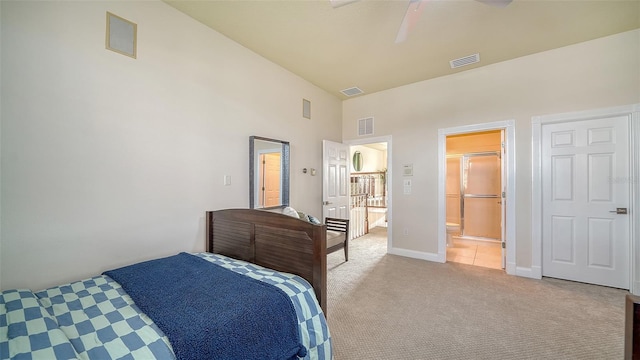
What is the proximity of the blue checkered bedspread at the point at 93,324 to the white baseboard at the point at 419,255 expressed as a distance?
9.43 feet

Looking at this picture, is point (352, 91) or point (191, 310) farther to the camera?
point (352, 91)

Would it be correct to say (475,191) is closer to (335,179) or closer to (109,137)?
(335,179)

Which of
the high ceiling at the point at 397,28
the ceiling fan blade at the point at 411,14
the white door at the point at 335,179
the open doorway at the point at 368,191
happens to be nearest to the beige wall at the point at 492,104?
the high ceiling at the point at 397,28

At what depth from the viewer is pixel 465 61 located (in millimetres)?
3205

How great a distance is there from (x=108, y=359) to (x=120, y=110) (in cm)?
179

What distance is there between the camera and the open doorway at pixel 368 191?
5484 mm

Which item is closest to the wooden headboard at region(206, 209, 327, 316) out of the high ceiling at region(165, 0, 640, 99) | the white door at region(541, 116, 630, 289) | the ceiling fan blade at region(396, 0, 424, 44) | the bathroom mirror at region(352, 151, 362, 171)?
the ceiling fan blade at region(396, 0, 424, 44)

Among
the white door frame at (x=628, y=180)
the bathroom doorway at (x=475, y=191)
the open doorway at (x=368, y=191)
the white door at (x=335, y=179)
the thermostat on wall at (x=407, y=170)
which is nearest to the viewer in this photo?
Answer: the white door frame at (x=628, y=180)

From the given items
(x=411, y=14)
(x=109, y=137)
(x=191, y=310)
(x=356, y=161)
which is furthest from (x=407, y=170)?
(x=109, y=137)

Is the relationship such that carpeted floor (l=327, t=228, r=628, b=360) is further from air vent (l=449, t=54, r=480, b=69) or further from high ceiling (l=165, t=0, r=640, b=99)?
air vent (l=449, t=54, r=480, b=69)

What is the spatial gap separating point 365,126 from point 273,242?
3.21 m

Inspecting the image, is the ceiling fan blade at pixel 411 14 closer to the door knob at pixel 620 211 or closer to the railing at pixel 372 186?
the door knob at pixel 620 211

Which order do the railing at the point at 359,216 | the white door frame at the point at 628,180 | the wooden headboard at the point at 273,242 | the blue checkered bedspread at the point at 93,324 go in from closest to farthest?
1. the blue checkered bedspread at the point at 93,324
2. the wooden headboard at the point at 273,242
3. the white door frame at the point at 628,180
4. the railing at the point at 359,216

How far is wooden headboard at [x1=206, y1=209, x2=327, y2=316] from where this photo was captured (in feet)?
5.41
